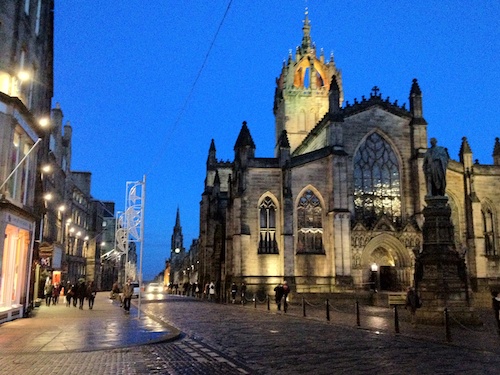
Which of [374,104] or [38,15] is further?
[374,104]

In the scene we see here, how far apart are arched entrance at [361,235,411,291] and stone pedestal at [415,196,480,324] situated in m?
18.6

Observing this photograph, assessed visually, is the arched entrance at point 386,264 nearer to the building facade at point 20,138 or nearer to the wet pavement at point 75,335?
the wet pavement at point 75,335

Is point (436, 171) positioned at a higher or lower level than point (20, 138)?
lower

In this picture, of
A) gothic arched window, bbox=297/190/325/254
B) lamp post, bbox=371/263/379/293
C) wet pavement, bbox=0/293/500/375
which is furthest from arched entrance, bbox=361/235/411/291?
wet pavement, bbox=0/293/500/375

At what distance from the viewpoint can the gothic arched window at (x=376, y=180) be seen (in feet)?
133

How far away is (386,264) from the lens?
132 ft

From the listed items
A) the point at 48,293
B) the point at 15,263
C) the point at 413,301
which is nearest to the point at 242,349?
the point at 413,301

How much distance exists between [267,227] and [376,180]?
1018 centimetres

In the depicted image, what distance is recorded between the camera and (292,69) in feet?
190

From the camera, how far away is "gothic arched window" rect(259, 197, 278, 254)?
125 ft

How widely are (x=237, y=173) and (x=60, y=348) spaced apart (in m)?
28.2

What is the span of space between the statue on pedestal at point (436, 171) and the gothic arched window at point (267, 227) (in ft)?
62.6

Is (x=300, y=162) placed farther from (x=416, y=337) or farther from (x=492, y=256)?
(x=416, y=337)

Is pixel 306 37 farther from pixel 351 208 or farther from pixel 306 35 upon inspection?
pixel 351 208
